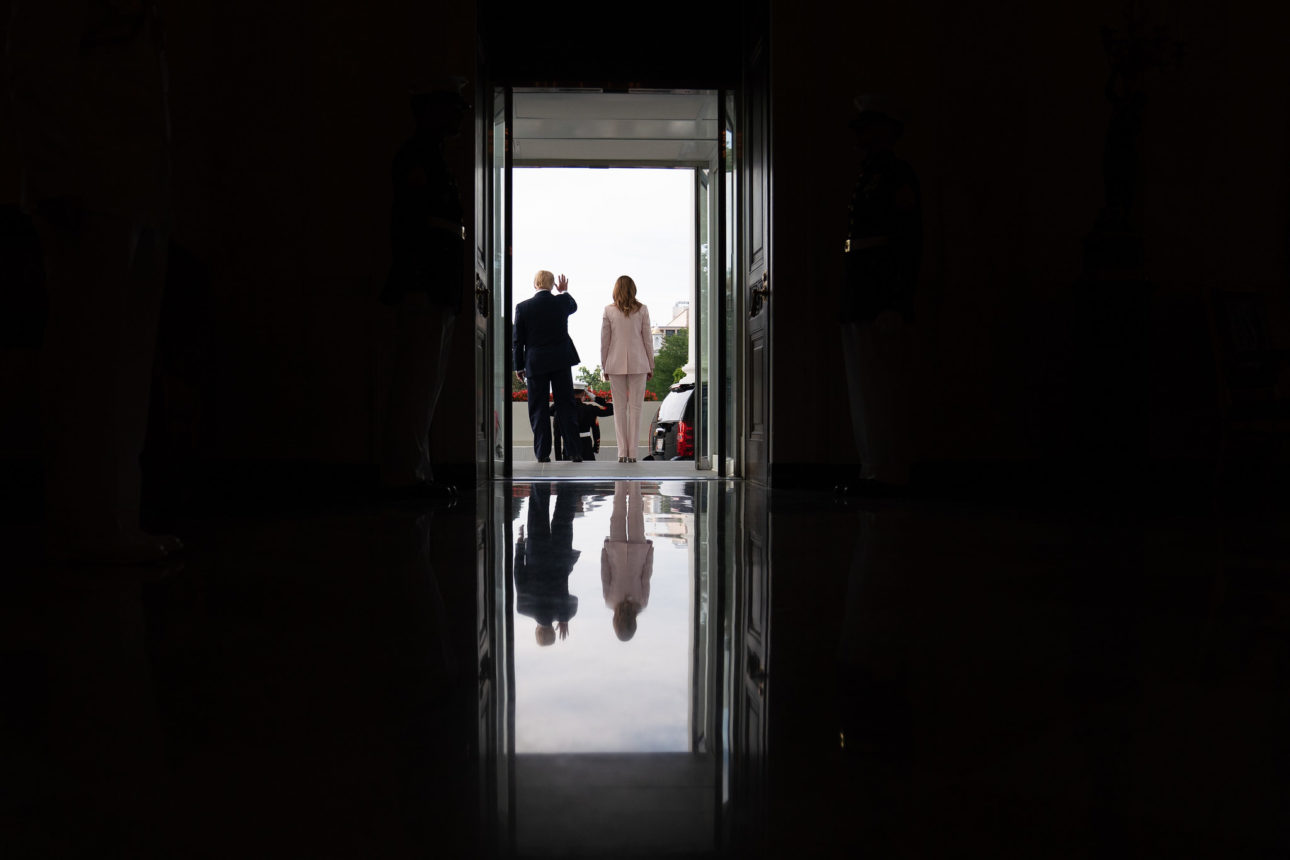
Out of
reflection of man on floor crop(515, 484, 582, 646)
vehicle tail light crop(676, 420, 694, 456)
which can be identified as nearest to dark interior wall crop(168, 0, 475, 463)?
reflection of man on floor crop(515, 484, 582, 646)

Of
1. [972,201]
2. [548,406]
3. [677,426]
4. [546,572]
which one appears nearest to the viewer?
[546,572]

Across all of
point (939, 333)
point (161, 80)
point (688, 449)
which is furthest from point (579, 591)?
point (688, 449)

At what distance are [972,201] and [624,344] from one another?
3.32 metres

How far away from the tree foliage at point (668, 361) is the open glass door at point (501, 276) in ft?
59.2

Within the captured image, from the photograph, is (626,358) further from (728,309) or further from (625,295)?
(728,309)

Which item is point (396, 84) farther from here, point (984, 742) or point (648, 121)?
point (984, 742)

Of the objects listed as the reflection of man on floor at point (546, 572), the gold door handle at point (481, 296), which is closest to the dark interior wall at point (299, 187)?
the gold door handle at point (481, 296)

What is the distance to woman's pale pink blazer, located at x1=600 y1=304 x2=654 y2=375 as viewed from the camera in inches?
293

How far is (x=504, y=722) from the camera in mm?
904

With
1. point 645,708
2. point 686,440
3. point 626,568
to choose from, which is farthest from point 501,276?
point 645,708

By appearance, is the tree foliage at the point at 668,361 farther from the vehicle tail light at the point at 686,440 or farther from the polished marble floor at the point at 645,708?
the polished marble floor at the point at 645,708

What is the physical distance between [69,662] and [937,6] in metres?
4.66

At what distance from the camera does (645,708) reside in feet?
3.12

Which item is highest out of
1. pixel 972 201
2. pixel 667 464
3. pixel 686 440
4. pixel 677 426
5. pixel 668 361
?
pixel 668 361
